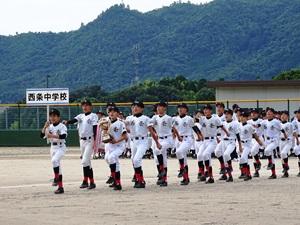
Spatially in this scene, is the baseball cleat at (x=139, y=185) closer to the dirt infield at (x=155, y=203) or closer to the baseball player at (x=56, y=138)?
the dirt infield at (x=155, y=203)

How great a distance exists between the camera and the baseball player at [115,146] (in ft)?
62.6

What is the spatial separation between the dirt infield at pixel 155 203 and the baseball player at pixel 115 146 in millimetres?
378

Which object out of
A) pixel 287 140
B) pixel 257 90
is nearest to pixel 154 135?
pixel 287 140

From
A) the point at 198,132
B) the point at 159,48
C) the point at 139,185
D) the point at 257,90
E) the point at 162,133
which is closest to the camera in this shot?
the point at 139,185

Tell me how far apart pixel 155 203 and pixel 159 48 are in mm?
138775

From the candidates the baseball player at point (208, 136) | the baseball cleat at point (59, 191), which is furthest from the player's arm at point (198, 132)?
the baseball cleat at point (59, 191)

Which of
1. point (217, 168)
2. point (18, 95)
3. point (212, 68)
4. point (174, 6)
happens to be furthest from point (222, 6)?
point (217, 168)

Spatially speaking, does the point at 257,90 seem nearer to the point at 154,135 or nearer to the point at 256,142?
the point at 256,142

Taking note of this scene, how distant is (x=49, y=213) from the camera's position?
45.9 feet

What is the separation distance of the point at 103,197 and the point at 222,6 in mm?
154542

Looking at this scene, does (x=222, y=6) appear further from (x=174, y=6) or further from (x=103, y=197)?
(x=103, y=197)

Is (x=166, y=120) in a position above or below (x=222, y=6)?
below

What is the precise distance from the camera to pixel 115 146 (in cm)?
1922

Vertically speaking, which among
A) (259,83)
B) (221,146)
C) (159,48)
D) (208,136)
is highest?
(159,48)
